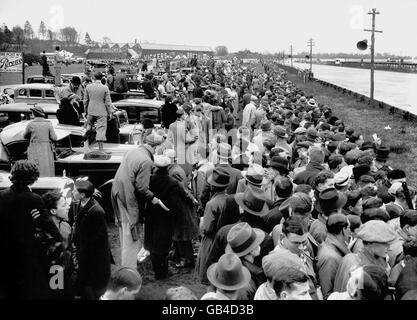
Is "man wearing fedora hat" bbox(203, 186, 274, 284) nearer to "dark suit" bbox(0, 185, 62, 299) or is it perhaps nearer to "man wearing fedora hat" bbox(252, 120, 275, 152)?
"dark suit" bbox(0, 185, 62, 299)

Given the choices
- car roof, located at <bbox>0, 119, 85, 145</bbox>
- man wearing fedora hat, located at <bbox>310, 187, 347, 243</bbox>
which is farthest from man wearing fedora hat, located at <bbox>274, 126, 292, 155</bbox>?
car roof, located at <bbox>0, 119, 85, 145</bbox>

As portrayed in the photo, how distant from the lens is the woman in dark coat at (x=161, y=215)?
638 cm

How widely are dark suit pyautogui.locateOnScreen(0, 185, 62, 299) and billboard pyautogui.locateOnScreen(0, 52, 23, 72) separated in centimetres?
1596

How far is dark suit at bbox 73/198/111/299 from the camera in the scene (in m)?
4.98

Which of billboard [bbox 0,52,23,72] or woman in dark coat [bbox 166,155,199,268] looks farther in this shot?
billboard [bbox 0,52,23,72]

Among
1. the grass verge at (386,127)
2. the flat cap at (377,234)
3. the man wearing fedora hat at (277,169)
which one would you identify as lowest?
the grass verge at (386,127)

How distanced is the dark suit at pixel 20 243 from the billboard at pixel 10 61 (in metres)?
16.0

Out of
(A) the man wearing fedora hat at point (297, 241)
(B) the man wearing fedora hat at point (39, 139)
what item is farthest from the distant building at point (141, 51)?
(A) the man wearing fedora hat at point (297, 241)

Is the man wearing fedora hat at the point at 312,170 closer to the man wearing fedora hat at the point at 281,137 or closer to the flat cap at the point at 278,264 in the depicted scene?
the man wearing fedora hat at the point at 281,137

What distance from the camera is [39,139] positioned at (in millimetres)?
8008

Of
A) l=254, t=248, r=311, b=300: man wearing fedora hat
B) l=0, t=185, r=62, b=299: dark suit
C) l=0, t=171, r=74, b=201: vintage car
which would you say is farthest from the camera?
l=0, t=171, r=74, b=201: vintage car

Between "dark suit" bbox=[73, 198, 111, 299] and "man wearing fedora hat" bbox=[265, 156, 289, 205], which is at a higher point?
"man wearing fedora hat" bbox=[265, 156, 289, 205]

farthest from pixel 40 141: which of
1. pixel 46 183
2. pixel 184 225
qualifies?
pixel 184 225
